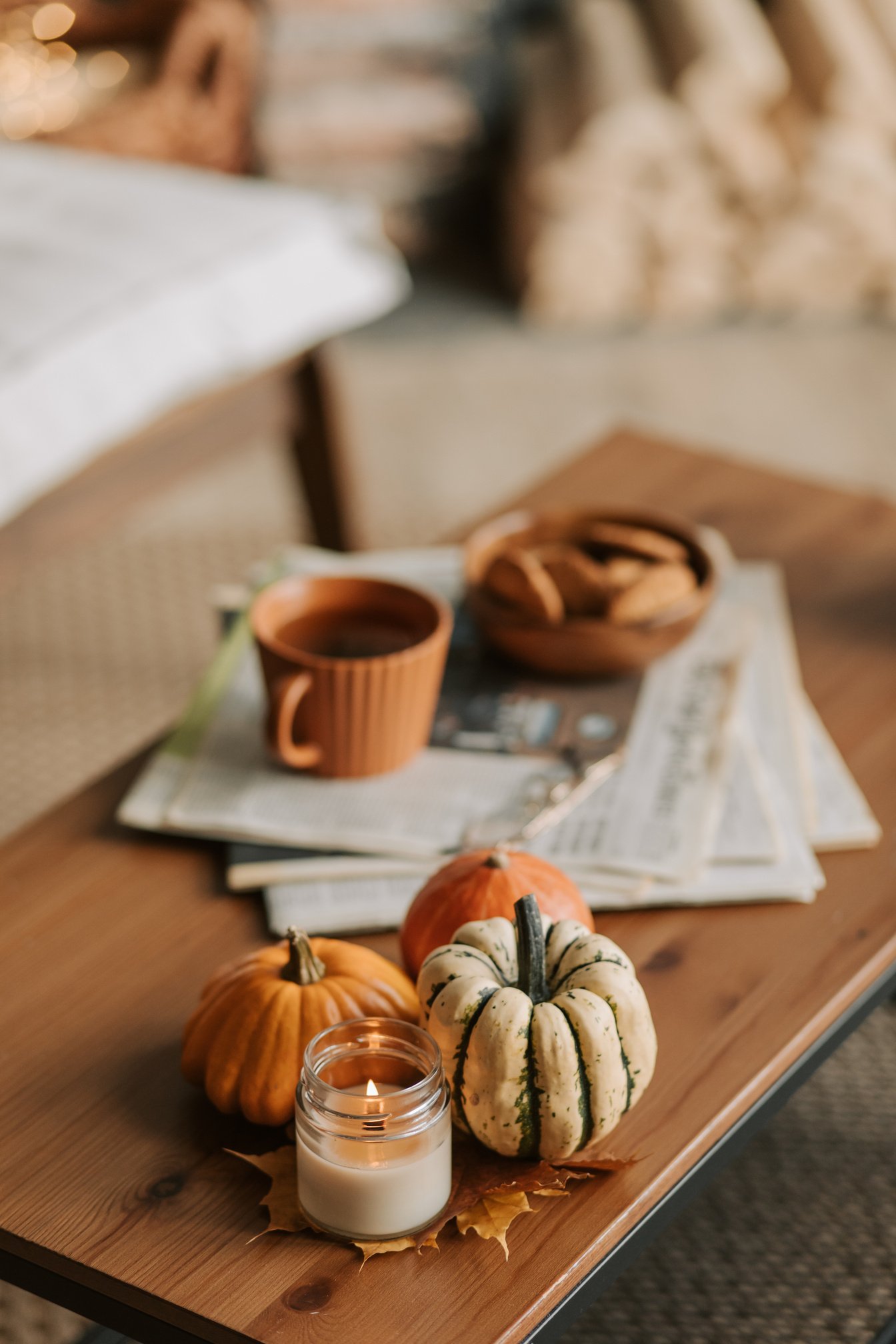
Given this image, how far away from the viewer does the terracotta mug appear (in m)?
0.84

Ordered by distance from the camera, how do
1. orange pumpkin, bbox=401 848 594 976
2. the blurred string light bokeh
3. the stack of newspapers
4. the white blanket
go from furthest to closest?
the blurred string light bokeh < the white blanket < the stack of newspapers < orange pumpkin, bbox=401 848 594 976

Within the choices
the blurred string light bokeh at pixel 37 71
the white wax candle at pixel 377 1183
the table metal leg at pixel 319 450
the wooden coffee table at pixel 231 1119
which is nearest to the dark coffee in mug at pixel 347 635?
the wooden coffee table at pixel 231 1119

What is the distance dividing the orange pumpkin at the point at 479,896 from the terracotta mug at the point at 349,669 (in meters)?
0.18

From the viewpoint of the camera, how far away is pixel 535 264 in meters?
2.67

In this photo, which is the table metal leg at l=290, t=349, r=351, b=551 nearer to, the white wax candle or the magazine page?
the magazine page

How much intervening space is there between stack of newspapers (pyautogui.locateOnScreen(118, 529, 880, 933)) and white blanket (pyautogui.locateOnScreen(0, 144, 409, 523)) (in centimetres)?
46

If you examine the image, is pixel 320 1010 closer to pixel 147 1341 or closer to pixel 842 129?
pixel 147 1341

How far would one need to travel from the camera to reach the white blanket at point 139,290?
137cm

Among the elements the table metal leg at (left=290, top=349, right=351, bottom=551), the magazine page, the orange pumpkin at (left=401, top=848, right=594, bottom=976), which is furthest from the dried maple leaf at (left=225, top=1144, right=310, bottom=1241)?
the table metal leg at (left=290, top=349, right=351, bottom=551)

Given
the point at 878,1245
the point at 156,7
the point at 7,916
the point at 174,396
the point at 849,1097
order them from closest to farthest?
the point at 7,916 < the point at 878,1245 < the point at 849,1097 < the point at 174,396 < the point at 156,7

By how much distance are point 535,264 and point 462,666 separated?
6.05 feet

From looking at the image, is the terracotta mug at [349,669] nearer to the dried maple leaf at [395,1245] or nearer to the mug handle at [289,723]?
the mug handle at [289,723]

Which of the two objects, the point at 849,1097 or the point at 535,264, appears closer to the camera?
the point at 849,1097

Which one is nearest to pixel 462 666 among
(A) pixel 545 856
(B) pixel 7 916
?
(A) pixel 545 856
